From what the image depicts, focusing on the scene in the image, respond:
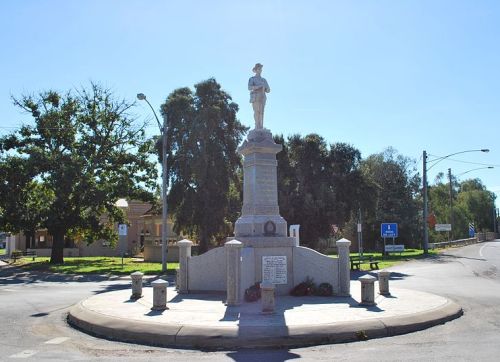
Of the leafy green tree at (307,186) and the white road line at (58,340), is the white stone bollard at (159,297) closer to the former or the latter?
the white road line at (58,340)

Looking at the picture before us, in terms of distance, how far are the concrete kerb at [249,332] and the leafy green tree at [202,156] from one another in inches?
966

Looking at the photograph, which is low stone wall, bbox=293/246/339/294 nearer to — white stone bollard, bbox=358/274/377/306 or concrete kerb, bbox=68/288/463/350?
white stone bollard, bbox=358/274/377/306

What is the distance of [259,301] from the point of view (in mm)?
13133

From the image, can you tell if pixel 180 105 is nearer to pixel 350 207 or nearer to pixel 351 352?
pixel 350 207

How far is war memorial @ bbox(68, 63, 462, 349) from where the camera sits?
9211 millimetres

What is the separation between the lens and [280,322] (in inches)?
392

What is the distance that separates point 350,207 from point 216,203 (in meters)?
Answer: 9.95

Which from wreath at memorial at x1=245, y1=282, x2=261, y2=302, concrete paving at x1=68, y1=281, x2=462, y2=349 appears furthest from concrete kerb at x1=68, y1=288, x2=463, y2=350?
wreath at memorial at x1=245, y1=282, x2=261, y2=302

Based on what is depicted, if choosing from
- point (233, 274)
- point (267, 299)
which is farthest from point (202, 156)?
point (267, 299)

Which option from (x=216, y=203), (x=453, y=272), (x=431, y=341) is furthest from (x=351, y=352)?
(x=216, y=203)

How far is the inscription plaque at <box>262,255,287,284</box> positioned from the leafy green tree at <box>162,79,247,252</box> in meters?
20.4

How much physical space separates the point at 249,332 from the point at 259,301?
4067 mm

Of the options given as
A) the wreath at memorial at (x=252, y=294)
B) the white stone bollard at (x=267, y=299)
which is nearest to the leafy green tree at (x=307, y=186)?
the wreath at memorial at (x=252, y=294)

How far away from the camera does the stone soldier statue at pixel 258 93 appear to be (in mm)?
16250
